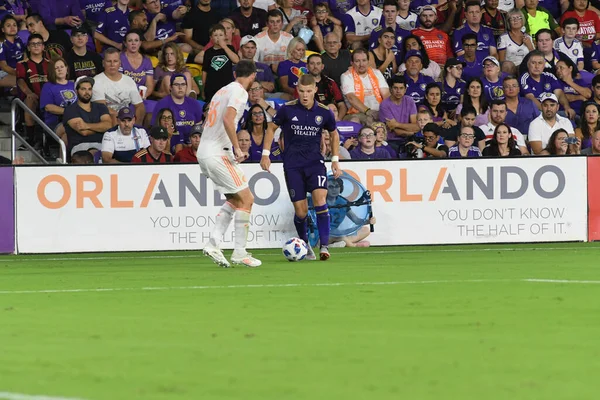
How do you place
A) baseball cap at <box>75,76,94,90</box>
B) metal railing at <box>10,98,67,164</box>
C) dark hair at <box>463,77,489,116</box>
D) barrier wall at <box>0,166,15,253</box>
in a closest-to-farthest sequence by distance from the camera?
barrier wall at <box>0,166,15,253</box>
metal railing at <box>10,98,67,164</box>
baseball cap at <box>75,76,94,90</box>
dark hair at <box>463,77,489,116</box>

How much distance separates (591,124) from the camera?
2180 cm

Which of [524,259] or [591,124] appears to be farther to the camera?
[591,124]

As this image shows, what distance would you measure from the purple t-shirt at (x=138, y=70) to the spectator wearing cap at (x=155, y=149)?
235 centimetres

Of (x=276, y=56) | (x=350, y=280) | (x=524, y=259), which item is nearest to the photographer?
(x=350, y=280)

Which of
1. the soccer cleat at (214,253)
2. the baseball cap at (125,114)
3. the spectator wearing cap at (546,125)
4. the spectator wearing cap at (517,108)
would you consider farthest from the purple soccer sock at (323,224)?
the spectator wearing cap at (517,108)

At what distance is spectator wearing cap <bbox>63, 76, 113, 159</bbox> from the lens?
65.3ft

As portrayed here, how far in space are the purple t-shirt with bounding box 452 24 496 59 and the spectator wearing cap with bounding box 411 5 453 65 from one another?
207 mm

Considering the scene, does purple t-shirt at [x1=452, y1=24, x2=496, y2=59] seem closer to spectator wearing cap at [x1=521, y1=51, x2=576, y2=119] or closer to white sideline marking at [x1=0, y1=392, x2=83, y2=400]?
spectator wearing cap at [x1=521, y1=51, x2=576, y2=119]

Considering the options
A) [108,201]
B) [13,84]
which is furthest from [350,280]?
[13,84]

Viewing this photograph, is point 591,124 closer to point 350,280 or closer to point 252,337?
point 350,280

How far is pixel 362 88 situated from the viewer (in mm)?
22000

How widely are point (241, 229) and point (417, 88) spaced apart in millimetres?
9226

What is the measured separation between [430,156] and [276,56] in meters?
3.59

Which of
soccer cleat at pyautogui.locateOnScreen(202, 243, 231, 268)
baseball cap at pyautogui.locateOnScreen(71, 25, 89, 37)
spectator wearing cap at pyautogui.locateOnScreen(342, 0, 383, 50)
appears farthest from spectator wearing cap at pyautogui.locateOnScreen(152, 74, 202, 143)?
soccer cleat at pyautogui.locateOnScreen(202, 243, 231, 268)
